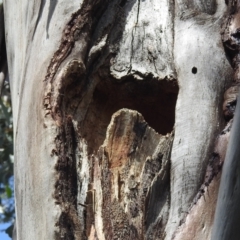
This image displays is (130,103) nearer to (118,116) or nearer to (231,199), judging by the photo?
(118,116)

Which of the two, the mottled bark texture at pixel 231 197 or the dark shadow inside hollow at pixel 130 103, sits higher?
the dark shadow inside hollow at pixel 130 103

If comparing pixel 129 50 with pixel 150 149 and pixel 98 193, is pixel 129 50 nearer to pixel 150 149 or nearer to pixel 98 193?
pixel 150 149

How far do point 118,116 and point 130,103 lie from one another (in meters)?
0.15

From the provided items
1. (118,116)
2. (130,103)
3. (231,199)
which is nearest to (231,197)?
(231,199)

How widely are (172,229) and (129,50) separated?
434 millimetres

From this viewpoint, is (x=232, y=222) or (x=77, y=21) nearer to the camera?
(x=232, y=222)

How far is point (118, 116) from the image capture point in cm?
143

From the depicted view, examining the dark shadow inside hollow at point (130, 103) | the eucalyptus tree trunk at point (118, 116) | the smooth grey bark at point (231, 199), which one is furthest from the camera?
the dark shadow inside hollow at point (130, 103)

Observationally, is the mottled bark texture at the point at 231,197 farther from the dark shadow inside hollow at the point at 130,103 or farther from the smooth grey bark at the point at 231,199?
the dark shadow inside hollow at the point at 130,103

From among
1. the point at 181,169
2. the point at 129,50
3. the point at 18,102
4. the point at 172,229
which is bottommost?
the point at 172,229

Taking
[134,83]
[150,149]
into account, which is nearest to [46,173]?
[150,149]

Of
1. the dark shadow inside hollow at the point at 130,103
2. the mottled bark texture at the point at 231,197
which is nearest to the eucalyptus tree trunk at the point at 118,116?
the dark shadow inside hollow at the point at 130,103

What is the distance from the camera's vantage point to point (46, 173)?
129 centimetres

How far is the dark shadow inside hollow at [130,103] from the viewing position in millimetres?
1476
